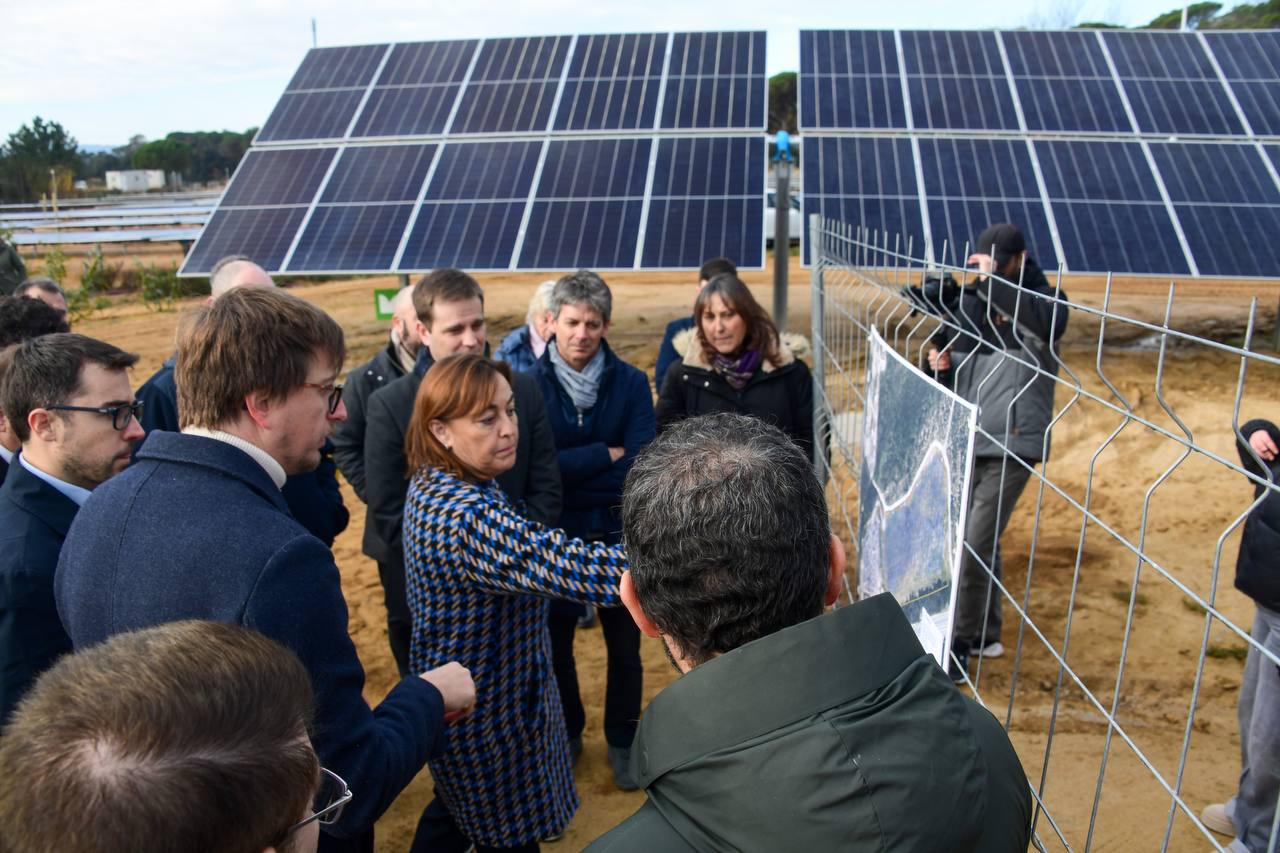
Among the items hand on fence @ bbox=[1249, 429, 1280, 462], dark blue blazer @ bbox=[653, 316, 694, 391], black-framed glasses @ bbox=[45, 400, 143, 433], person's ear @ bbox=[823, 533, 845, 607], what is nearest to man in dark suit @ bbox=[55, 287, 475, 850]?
black-framed glasses @ bbox=[45, 400, 143, 433]

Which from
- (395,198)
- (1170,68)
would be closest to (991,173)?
(1170,68)

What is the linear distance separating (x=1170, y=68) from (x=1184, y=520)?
5.52 m

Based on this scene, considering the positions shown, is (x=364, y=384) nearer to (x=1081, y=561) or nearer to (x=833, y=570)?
(x=833, y=570)

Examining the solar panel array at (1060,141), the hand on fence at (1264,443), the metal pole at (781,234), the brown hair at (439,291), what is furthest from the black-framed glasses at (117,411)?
the metal pole at (781,234)

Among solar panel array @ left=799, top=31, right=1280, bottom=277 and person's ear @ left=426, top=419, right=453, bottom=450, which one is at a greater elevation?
solar panel array @ left=799, top=31, right=1280, bottom=277

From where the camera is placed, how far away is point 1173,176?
7.95m

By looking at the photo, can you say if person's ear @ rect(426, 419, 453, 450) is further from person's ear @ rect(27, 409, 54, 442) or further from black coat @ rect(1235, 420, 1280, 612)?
black coat @ rect(1235, 420, 1280, 612)

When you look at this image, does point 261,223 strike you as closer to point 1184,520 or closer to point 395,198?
point 395,198

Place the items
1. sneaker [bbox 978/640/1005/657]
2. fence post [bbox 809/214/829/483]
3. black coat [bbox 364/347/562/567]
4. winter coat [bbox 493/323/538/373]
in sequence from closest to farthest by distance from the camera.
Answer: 1. black coat [bbox 364/347/562/567]
2. winter coat [bbox 493/323/538/373]
3. fence post [bbox 809/214/829/483]
4. sneaker [bbox 978/640/1005/657]

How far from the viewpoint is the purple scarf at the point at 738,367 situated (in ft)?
12.1

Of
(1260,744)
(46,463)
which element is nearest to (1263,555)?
(1260,744)

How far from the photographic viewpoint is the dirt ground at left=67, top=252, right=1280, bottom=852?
3518mm

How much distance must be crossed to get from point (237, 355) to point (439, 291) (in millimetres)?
1656

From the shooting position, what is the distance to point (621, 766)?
12.0 ft
